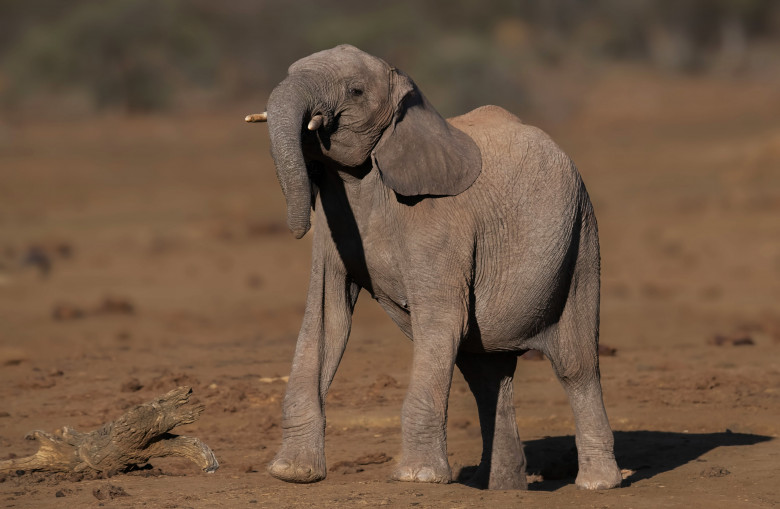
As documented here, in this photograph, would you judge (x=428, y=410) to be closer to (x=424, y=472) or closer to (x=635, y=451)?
(x=424, y=472)

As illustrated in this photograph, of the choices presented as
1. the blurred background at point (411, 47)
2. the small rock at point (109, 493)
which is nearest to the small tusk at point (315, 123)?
the small rock at point (109, 493)

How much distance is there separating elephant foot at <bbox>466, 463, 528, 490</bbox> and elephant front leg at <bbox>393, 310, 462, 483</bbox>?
4.33 feet

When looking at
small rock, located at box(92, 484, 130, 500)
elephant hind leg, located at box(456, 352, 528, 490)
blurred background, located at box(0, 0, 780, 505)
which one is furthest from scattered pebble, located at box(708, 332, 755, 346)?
small rock, located at box(92, 484, 130, 500)

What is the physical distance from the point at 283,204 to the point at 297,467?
65.2ft

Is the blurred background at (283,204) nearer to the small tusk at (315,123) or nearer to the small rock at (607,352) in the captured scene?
the small rock at (607,352)

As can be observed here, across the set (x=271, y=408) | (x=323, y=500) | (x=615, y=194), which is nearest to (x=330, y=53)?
(x=323, y=500)

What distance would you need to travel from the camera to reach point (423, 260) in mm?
6289

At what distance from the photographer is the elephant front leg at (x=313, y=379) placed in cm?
633

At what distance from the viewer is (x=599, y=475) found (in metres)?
7.24

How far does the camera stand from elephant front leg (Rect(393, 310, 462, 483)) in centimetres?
618

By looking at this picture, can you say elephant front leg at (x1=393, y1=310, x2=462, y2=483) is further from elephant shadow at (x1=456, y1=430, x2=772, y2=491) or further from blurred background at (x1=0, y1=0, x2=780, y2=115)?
blurred background at (x1=0, y1=0, x2=780, y2=115)

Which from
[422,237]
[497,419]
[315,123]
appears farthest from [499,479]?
[315,123]

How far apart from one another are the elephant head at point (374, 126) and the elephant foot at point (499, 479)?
6.75 feet

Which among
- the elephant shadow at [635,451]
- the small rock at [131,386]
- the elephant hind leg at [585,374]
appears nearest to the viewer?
the elephant hind leg at [585,374]
